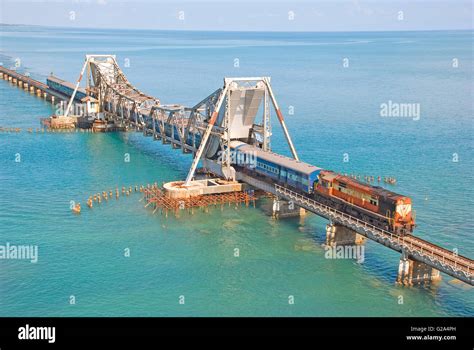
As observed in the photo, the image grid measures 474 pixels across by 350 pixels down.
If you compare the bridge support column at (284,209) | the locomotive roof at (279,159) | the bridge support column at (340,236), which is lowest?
the bridge support column at (340,236)

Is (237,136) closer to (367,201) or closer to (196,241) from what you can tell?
(196,241)

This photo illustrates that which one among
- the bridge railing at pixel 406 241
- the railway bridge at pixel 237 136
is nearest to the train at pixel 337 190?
the bridge railing at pixel 406 241

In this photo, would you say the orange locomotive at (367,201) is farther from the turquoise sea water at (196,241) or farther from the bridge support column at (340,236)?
the turquoise sea water at (196,241)

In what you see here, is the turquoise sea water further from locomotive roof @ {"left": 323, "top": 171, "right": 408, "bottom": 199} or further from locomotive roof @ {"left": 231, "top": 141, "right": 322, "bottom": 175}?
locomotive roof @ {"left": 323, "top": 171, "right": 408, "bottom": 199}

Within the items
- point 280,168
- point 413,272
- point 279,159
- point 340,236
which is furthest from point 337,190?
point 413,272

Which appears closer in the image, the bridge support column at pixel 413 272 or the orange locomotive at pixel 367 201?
the bridge support column at pixel 413 272

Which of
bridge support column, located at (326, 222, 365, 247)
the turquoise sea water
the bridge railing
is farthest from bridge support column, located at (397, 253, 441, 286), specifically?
bridge support column, located at (326, 222, 365, 247)
